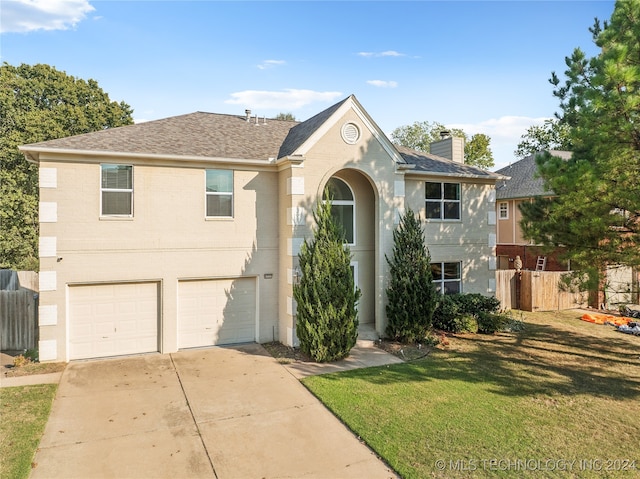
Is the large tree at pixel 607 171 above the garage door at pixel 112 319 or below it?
above

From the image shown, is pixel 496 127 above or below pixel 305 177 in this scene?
above

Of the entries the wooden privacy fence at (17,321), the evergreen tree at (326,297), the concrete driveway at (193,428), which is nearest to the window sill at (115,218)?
the wooden privacy fence at (17,321)

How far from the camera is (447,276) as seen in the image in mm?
15828

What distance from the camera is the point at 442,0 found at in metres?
13.0

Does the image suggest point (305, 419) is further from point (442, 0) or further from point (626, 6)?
point (442, 0)

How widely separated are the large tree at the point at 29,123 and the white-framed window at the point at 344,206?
23006 mm

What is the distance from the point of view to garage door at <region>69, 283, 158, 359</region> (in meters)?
11.4

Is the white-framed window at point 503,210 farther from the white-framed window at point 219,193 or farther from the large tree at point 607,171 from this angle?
the white-framed window at point 219,193

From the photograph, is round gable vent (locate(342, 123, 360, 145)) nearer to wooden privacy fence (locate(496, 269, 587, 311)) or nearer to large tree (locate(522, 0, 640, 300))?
large tree (locate(522, 0, 640, 300))

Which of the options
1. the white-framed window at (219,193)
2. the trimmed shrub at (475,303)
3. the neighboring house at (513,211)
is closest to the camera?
the white-framed window at (219,193)

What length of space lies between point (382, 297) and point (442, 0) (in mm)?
9787

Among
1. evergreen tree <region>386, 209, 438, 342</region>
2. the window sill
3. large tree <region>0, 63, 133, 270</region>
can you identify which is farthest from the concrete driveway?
large tree <region>0, 63, 133, 270</region>

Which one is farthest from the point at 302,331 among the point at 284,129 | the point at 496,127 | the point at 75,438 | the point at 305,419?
the point at 496,127

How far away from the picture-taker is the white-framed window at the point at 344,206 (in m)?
14.0
